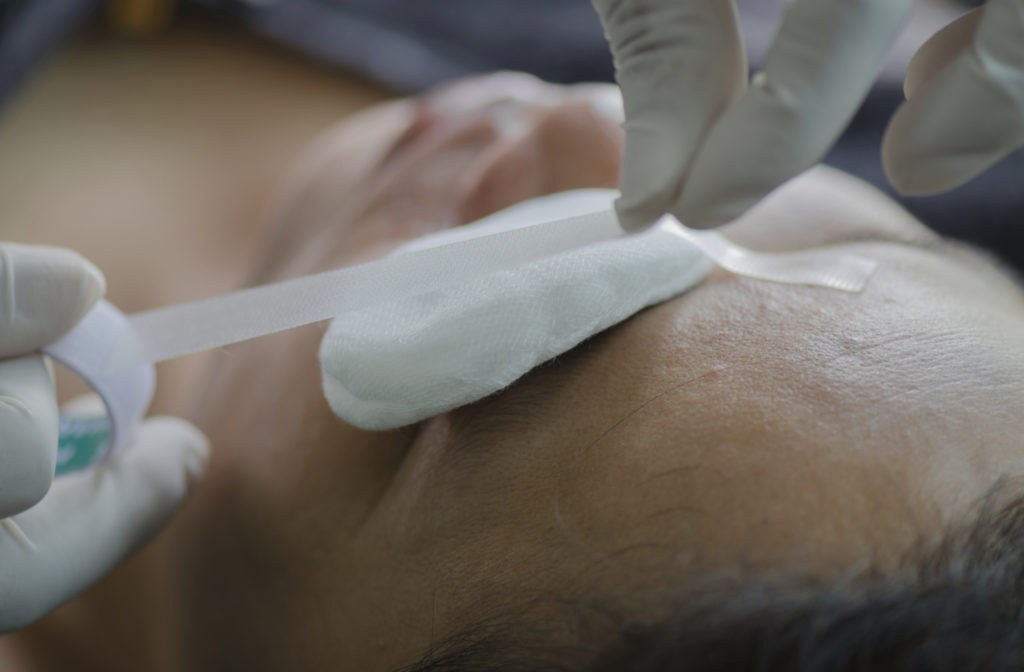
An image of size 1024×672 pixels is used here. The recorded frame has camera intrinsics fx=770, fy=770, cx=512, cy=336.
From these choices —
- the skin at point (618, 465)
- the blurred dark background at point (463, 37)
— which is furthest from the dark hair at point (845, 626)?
the blurred dark background at point (463, 37)

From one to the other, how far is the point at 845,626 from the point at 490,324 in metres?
0.31

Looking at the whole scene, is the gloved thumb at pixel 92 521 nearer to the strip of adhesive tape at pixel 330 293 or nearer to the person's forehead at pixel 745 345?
the strip of adhesive tape at pixel 330 293

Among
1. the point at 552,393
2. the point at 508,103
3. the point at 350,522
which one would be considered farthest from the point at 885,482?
the point at 508,103

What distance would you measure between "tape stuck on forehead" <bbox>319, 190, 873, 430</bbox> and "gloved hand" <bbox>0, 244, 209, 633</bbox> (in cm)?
24

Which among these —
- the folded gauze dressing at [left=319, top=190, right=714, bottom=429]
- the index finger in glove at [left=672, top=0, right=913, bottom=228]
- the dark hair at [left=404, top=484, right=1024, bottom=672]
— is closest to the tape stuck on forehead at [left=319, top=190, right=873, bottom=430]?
the folded gauze dressing at [left=319, top=190, right=714, bottom=429]

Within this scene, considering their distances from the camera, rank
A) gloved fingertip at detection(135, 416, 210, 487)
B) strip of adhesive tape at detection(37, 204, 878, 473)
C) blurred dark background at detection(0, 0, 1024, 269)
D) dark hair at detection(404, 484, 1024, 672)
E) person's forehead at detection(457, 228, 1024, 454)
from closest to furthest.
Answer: dark hair at detection(404, 484, 1024, 672)
person's forehead at detection(457, 228, 1024, 454)
strip of adhesive tape at detection(37, 204, 878, 473)
gloved fingertip at detection(135, 416, 210, 487)
blurred dark background at detection(0, 0, 1024, 269)

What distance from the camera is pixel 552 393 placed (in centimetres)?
62

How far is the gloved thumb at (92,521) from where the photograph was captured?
67 centimetres

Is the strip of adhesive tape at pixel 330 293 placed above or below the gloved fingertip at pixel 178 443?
above

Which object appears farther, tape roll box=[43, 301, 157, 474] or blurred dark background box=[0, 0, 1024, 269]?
blurred dark background box=[0, 0, 1024, 269]

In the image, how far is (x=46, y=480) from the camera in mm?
627

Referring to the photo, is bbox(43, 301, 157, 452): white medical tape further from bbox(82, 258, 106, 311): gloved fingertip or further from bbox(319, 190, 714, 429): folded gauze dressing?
bbox(319, 190, 714, 429): folded gauze dressing

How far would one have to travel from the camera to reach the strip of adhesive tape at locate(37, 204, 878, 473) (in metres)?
0.67

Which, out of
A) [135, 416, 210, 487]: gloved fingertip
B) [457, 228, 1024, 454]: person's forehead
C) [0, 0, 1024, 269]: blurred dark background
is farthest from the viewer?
[0, 0, 1024, 269]: blurred dark background
